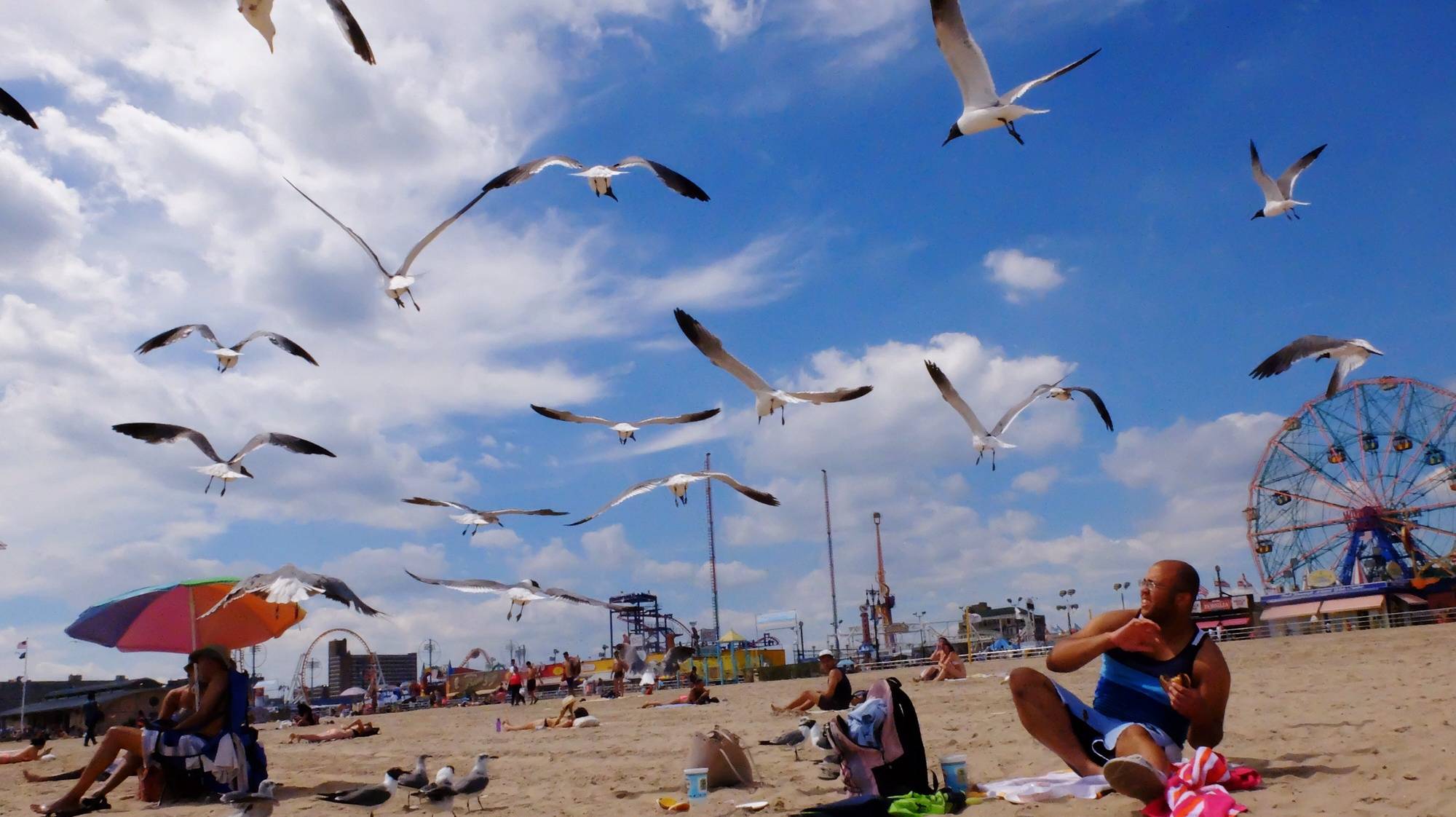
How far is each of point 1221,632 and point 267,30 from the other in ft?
94.3

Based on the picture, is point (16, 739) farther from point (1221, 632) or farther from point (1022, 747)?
point (1221, 632)

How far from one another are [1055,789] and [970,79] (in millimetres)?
6435

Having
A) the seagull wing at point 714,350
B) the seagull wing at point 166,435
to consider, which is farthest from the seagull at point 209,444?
the seagull wing at point 714,350

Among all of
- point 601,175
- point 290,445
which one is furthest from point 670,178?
point 290,445

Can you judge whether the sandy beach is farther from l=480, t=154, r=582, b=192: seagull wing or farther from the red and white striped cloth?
l=480, t=154, r=582, b=192: seagull wing

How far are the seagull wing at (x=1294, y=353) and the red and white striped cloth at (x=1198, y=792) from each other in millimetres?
6173

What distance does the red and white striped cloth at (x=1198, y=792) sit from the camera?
3660mm

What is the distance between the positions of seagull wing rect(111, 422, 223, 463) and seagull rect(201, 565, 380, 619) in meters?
5.18

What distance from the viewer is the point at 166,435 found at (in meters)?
11.3

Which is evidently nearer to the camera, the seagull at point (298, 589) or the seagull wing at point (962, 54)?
the seagull at point (298, 589)

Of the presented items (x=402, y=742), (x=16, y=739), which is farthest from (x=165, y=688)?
(x=402, y=742)

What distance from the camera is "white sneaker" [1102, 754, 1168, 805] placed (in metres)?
3.79

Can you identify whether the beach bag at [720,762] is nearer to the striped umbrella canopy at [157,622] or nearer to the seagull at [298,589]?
the seagull at [298,589]

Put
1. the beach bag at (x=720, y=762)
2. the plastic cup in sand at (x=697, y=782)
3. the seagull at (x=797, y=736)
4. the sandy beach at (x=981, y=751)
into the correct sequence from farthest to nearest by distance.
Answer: the seagull at (x=797, y=736) < the beach bag at (x=720, y=762) < the plastic cup in sand at (x=697, y=782) < the sandy beach at (x=981, y=751)
